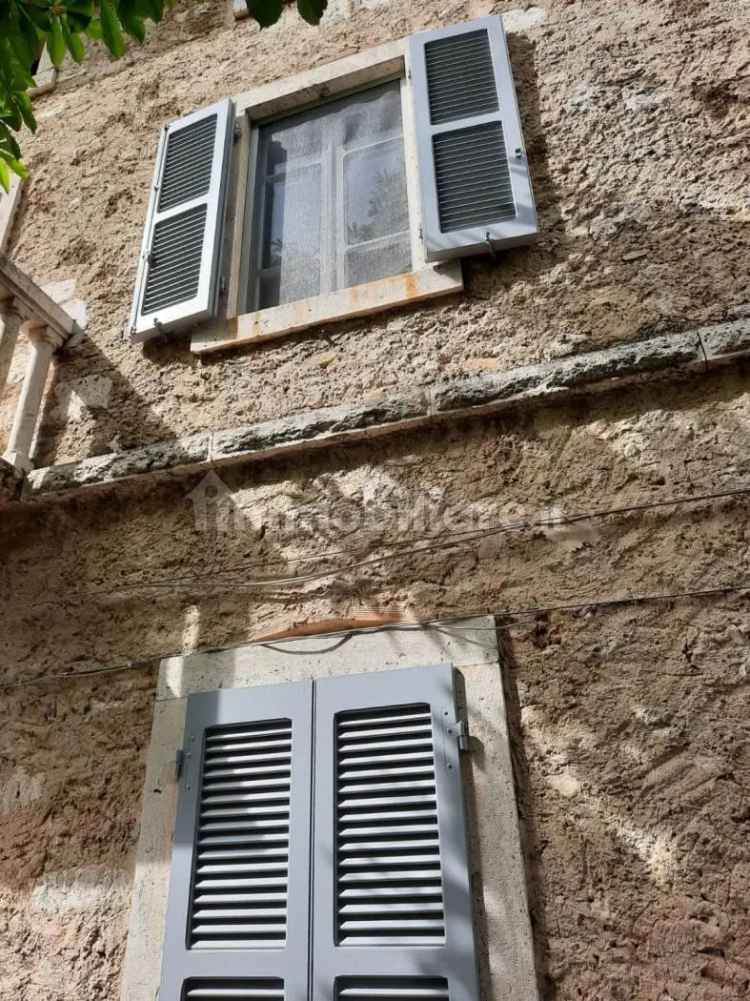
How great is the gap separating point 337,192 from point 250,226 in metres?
0.46

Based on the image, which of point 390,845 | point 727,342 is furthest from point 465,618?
point 727,342

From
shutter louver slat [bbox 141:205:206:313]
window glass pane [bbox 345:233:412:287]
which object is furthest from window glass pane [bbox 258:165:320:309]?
shutter louver slat [bbox 141:205:206:313]

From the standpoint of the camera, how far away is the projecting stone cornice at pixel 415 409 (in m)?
2.60

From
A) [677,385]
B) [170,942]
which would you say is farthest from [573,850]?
[677,385]

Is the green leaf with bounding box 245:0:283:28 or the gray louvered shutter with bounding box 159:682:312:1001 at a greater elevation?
the green leaf with bounding box 245:0:283:28

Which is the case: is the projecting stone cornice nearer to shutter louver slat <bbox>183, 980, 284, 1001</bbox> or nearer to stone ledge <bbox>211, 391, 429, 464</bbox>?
stone ledge <bbox>211, 391, 429, 464</bbox>

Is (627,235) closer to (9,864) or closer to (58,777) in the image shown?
(58,777)

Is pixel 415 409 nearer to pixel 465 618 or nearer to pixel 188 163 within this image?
pixel 465 618

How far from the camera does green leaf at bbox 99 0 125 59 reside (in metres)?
2.13

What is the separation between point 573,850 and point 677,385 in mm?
1514

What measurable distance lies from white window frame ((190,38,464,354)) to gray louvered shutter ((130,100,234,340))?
0.29 feet

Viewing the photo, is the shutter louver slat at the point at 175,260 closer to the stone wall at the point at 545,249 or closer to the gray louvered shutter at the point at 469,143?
the stone wall at the point at 545,249

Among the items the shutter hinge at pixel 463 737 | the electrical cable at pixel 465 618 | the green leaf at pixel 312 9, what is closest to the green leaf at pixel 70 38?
the green leaf at pixel 312 9

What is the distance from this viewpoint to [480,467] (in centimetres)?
274
